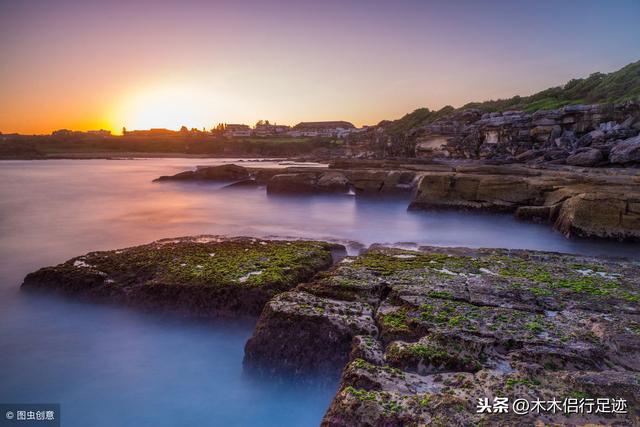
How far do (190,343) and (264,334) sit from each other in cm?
124

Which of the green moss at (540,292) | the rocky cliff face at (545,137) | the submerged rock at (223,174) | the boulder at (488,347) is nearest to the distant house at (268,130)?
the rocky cliff face at (545,137)

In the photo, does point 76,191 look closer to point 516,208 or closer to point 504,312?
point 516,208

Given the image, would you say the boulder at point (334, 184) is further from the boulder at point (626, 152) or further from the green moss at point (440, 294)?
the green moss at point (440, 294)

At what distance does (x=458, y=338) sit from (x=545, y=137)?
2570cm

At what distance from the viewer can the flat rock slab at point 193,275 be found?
4.71 m

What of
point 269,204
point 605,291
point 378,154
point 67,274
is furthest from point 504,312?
point 378,154

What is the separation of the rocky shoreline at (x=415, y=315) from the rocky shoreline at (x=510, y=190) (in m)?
3.35

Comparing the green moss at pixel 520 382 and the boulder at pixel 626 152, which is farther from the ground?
the boulder at pixel 626 152

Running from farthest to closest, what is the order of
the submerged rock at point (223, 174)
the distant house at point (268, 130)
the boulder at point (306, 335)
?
the distant house at point (268, 130), the submerged rock at point (223, 174), the boulder at point (306, 335)

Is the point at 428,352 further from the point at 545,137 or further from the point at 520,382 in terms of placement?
the point at 545,137

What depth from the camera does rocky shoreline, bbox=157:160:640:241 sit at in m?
7.99

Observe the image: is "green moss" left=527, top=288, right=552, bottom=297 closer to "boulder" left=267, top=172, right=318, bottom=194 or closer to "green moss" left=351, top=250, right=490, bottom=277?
"green moss" left=351, top=250, right=490, bottom=277

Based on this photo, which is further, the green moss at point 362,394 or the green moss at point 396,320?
the green moss at point 396,320

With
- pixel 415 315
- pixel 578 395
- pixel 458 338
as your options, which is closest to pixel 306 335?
pixel 415 315
